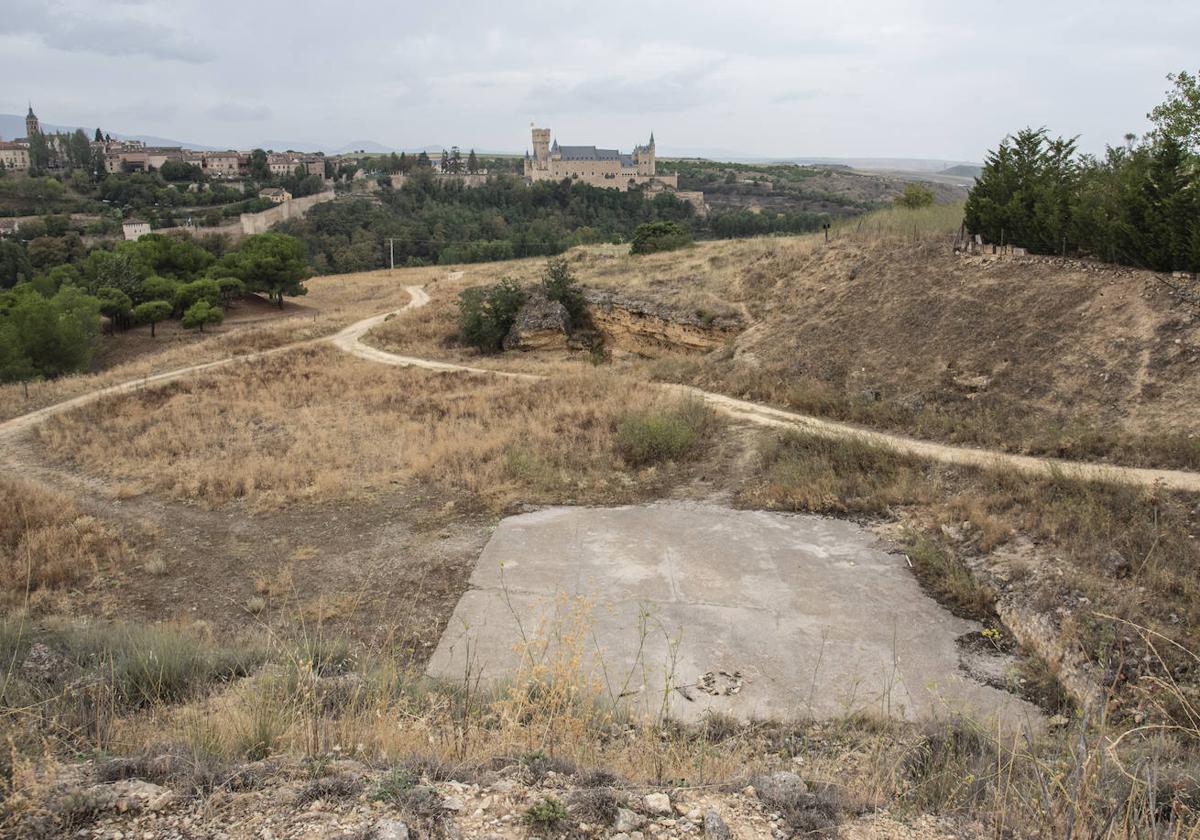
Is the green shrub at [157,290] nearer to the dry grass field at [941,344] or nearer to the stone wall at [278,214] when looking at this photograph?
the dry grass field at [941,344]

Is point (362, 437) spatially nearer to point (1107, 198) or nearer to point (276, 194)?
point (1107, 198)

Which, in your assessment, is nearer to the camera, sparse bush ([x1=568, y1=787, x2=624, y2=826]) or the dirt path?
sparse bush ([x1=568, y1=787, x2=624, y2=826])

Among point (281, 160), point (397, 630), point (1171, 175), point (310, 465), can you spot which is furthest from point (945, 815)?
point (281, 160)

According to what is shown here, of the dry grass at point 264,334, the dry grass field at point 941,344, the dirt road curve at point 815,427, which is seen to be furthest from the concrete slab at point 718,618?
the dry grass at point 264,334

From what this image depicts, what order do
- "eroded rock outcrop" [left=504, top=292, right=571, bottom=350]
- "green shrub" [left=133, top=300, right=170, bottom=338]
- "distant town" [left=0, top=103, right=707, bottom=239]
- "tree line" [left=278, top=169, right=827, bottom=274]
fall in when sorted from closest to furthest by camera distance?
"eroded rock outcrop" [left=504, top=292, right=571, bottom=350]
"green shrub" [left=133, top=300, right=170, bottom=338]
"tree line" [left=278, top=169, right=827, bottom=274]
"distant town" [left=0, top=103, right=707, bottom=239]

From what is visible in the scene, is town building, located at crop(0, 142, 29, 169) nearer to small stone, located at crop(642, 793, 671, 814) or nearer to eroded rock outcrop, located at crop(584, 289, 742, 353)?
eroded rock outcrop, located at crop(584, 289, 742, 353)

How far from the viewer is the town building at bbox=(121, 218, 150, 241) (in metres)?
72.3

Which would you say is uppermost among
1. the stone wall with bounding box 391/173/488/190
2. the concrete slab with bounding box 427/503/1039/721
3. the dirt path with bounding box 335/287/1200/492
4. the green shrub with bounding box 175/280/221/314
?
the stone wall with bounding box 391/173/488/190

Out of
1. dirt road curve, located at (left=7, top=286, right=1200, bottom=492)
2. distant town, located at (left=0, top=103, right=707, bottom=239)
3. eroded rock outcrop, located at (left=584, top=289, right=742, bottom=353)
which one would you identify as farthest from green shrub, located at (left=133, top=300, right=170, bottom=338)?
distant town, located at (left=0, top=103, right=707, bottom=239)

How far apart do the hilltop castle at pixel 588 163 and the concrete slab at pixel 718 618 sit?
13162 centimetres

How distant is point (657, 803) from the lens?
3.37 metres

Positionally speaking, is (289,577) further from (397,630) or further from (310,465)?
(310,465)

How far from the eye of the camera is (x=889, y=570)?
372 inches

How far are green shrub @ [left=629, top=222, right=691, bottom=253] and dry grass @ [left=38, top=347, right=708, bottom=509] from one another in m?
14.5
